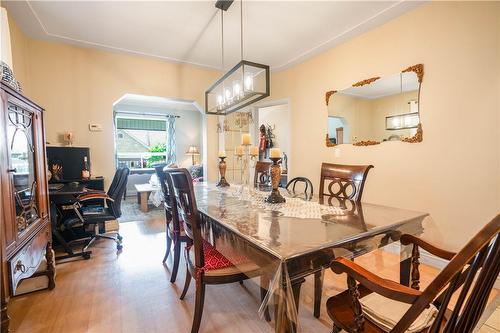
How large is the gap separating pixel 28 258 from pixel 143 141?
20.6 ft

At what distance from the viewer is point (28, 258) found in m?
1.55

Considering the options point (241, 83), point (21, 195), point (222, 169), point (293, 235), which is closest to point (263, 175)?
point (222, 169)

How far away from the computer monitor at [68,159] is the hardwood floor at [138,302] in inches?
49.2

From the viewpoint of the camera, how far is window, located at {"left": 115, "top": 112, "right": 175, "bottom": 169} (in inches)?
274

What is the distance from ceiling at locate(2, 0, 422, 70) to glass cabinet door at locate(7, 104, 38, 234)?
1.52 metres

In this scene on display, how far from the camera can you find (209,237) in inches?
58.6

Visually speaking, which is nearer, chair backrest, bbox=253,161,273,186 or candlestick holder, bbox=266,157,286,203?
candlestick holder, bbox=266,157,286,203

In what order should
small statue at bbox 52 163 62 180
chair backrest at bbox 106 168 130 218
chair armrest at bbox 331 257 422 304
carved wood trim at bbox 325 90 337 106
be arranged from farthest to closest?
carved wood trim at bbox 325 90 337 106
small statue at bbox 52 163 62 180
chair backrest at bbox 106 168 130 218
chair armrest at bbox 331 257 422 304

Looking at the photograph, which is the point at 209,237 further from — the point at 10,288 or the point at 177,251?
the point at 10,288

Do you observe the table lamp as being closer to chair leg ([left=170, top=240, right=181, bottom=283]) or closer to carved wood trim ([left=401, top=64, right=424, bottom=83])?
chair leg ([left=170, top=240, right=181, bottom=283])

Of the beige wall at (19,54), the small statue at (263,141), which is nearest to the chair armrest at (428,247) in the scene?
the beige wall at (19,54)

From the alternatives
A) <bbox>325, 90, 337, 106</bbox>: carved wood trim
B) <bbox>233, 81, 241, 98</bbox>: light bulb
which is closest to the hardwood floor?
<bbox>233, 81, 241, 98</bbox>: light bulb

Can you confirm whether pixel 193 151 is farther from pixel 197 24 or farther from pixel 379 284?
pixel 379 284

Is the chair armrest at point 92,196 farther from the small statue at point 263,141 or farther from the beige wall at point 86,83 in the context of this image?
the small statue at point 263,141
